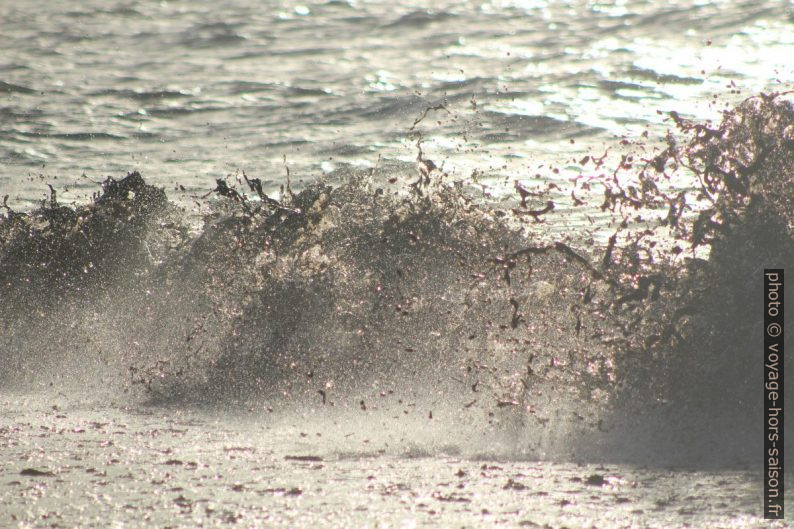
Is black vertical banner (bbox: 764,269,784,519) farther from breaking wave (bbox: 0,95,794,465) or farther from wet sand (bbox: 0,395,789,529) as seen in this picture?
wet sand (bbox: 0,395,789,529)

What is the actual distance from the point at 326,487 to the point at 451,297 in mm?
11946

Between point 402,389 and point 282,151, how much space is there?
558 cm

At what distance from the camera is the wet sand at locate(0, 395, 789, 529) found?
8766 mm

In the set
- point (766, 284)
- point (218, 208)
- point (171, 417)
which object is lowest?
point (171, 417)

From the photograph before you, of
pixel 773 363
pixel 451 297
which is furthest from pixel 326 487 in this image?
pixel 451 297

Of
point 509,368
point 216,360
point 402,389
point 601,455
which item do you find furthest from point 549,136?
point 216,360

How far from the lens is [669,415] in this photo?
13945 millimetres

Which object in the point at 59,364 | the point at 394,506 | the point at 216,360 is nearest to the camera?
the point at 394,506

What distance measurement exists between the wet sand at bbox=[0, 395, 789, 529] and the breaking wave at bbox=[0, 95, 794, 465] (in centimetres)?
170

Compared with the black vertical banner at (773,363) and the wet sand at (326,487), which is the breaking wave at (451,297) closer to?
the black vertical banner at (773,363)

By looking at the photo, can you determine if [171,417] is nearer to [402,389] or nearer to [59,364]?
[402,389]

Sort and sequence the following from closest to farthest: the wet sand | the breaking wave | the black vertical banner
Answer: the wet sand < the black vertical banner < the breaking wave

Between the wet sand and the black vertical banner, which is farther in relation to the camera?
the black vertical banner

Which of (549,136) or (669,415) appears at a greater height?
(549,136)
